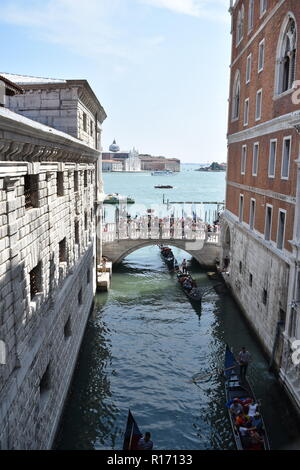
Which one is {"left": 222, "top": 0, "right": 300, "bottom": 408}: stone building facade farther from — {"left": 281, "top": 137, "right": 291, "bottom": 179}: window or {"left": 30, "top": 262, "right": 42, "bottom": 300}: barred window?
{"left": 30, "top": 262, "right": 42, "bottom": 300}: barred window

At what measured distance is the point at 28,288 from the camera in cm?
988

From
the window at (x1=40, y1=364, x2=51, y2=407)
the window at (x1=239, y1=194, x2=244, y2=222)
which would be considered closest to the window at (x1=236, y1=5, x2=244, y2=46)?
the window at (x1=239, y1=194, x2=244, y2=222)

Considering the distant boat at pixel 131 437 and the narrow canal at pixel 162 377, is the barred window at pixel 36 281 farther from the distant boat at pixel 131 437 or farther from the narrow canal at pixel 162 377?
the narrow canal at pixel 162 377

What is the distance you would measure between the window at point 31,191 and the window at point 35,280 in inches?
69.2

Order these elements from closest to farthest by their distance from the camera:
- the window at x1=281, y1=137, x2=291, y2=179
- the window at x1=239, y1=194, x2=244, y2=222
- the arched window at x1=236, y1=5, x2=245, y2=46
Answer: the window at x1=281, y1=137, x2=291, y2=179 < the window at x1=239, y1=194, x2=244, y2=222 < the arched window at x1=236, y1=5, x2=245, y2=46

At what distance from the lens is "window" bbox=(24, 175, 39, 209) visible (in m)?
10.2

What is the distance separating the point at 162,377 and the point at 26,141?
11.8m

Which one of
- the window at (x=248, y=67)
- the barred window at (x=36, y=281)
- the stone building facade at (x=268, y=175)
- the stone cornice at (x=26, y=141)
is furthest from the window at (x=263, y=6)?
the barred window at (x=36, y=281)

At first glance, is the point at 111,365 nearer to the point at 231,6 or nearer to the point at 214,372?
the point at 214,372

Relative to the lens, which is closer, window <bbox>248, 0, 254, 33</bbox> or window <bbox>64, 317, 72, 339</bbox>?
window <bbox>64, 317, 72, 339</bbox>

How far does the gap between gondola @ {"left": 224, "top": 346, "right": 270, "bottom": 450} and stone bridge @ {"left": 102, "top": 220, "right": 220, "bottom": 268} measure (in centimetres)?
1666

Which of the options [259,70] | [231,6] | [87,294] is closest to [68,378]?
[87,294]

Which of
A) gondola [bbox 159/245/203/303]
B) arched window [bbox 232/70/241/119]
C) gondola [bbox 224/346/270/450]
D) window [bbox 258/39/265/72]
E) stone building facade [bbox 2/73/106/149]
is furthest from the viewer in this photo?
arched window [bbox 232/70/241/119]

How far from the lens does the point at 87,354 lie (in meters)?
18.5
